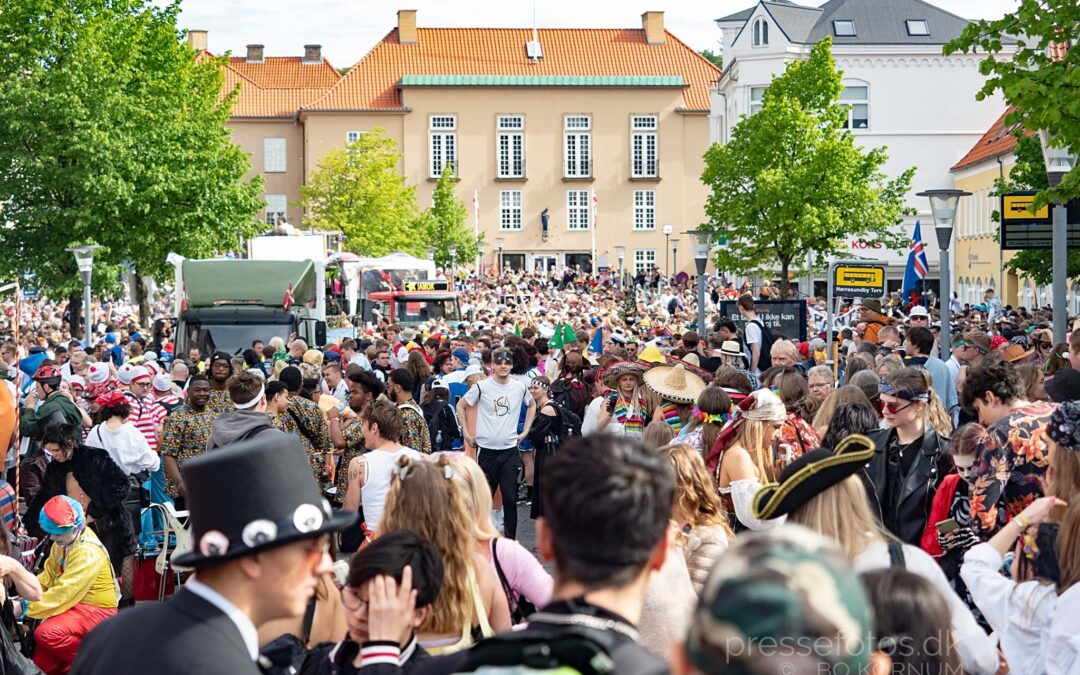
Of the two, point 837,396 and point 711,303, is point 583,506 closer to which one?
point 837,396

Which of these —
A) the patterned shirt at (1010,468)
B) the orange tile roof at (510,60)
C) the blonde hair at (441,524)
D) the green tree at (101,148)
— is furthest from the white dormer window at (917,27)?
the blonde hair at (441,524)

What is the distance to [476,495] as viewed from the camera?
550 cm

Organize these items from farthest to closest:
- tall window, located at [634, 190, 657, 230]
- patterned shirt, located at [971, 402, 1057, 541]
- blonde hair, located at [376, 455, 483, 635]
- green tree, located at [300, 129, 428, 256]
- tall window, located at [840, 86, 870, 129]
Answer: tall window, located at [634, 190, 657, 230] < green tree, located at [300, 129, 428, 256] < tall window, located at [840, 86, 870, 129] < patterned shirt, located at [971, 402, 1057, 541] < blonde hair, located at [376, 455, 483, 635]

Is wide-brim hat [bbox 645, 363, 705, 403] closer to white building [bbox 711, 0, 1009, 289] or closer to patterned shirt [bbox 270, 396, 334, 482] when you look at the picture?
patterned shirt [bbox 270, 396, 334, 482]

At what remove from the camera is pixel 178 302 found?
26.0 m

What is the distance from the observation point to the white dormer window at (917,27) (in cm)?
6694

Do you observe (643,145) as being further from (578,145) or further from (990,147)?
(990,147)

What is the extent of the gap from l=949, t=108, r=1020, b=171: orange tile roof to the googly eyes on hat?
2073 inches

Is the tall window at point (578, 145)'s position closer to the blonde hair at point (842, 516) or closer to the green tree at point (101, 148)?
the green tree at point (101, 148)

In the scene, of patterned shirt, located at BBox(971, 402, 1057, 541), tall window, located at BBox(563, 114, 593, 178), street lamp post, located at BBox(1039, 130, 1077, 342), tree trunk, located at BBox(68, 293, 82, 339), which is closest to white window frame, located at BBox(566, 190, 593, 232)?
tall window, located at BBox(563, 114, 593, 178)

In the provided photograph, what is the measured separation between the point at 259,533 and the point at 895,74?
66.5 meters

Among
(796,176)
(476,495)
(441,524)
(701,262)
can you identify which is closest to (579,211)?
(796,176)

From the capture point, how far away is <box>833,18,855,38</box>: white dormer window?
2600 inches

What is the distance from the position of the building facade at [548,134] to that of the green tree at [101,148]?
53281mm
